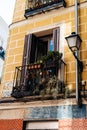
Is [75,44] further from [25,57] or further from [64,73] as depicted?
[25,57]

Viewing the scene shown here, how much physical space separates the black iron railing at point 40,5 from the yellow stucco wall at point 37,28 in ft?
0.55

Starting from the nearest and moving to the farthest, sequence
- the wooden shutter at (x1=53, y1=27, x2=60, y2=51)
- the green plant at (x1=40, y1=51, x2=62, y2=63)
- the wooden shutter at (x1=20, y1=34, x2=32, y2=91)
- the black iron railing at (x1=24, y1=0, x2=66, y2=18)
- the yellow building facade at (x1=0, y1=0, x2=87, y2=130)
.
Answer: the yellow building facade at (x1=0, y1=0, x2=87, y2=130), the green plant at (x1=40, y1=51, x2=62, y2=63), the wooden shutter at (x1=20, y1=34, x2=32, y2=91), the wooden shutter at (x1=53, y1=27, x2=60, y2=51), the black iron railing at (x1=24, y1=0, x2=66, y2=18)

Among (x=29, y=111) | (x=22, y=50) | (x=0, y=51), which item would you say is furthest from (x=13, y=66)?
(x=0, y=51)

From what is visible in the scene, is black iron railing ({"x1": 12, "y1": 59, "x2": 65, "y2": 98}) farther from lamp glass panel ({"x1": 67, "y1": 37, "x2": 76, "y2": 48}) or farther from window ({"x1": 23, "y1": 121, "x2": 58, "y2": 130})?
lamp glass panel ({"x1": 67, "y1": 37, "x2": 76, "y2": 48})

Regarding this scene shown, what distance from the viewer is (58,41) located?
32.5ft

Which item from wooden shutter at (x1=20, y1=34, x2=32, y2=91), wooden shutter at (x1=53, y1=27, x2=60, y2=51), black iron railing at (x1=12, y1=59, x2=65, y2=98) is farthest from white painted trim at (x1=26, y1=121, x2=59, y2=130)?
wooden shutter at (x1=53, y1=27, x2=60, y2=51)

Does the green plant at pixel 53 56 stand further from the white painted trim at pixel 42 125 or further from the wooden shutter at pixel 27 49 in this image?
the white painted trim at pixel 42 125

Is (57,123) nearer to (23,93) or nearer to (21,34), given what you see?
(23,93)

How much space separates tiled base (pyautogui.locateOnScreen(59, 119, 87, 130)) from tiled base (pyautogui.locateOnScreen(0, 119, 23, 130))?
1460 millimetres

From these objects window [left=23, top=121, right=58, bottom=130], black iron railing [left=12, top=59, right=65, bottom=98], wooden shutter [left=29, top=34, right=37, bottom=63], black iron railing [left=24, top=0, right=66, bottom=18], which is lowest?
window [left=23, top=121, right=58, bottom=130]

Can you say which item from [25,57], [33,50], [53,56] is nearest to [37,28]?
[33,50]

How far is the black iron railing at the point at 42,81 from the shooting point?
882 centimetres

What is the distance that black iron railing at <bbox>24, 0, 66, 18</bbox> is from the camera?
10648 mm

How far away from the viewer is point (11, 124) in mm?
9141
